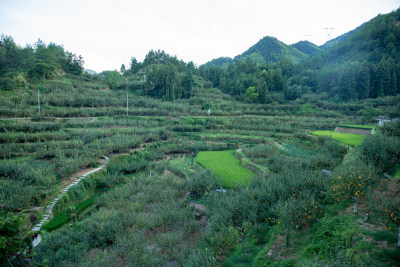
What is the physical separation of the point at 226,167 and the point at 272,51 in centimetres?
9934

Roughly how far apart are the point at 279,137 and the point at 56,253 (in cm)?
2533

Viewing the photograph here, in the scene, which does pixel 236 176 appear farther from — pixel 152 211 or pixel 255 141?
pixel 255 141

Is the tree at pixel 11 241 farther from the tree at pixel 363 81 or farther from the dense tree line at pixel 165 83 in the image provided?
the tree at pixel 363 81

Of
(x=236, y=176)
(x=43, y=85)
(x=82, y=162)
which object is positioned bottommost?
(x=236, y=176)

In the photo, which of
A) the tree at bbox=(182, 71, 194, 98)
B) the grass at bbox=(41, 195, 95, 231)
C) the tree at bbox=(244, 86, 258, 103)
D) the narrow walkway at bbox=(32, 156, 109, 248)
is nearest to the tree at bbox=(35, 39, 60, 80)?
the tree at bbox=(182, 71, 194, 98)

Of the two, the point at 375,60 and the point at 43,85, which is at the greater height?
the point at 375,60

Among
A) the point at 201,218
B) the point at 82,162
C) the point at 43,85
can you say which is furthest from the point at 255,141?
the point at 43,85

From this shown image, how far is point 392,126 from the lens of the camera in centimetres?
1420

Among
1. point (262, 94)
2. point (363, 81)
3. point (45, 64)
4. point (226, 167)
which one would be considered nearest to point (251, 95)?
point (262, 94)

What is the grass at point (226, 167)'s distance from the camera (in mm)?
14664

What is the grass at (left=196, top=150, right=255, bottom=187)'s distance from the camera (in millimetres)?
14664

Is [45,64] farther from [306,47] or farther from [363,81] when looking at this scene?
[306,47]

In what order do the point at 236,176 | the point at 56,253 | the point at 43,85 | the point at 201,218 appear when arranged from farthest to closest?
1. the point at 43,85
2. the point at 236,176
3. the point at 201,218
4. the point at 56,253

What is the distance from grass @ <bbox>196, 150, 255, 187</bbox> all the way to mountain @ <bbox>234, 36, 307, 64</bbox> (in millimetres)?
80451
